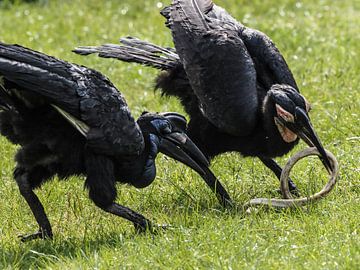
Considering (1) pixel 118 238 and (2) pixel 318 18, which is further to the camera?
(2) pixel 318 18

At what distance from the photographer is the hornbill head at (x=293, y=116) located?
232 inches

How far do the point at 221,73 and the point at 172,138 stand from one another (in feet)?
1.77

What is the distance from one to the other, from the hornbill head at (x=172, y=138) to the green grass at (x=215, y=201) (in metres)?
0.24

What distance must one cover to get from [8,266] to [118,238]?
0.67 metres

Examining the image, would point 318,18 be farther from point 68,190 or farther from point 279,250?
point 279,250

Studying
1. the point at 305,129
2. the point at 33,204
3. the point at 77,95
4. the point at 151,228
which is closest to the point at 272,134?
the point at 305,129

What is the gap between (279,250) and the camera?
495cm

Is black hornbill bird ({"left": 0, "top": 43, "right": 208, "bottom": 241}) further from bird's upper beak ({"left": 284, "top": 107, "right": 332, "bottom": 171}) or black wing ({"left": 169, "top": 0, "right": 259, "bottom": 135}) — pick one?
bird's upper beak ({"left": 284, "top": 107, "right": 332, "bottom": 171})

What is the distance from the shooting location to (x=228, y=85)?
6145 millimetres

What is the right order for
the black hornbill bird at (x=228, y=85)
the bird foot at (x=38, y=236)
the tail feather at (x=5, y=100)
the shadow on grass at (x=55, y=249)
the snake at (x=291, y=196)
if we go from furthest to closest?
the black hornbill bird at (x=228, y=85)
the snake at (x=291, y=196)
the bird foot at (x=38, y=236)
the tail feather at (x=5, y=100)
the shadow on grass at (x=55, y=249)

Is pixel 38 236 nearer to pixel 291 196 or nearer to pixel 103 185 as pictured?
pixel 103 185

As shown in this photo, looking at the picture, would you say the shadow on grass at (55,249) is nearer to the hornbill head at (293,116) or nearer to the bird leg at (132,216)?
the bird leg at (132,216)

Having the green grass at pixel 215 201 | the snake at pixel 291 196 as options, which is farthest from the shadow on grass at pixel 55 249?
the snake at pixel 291 196

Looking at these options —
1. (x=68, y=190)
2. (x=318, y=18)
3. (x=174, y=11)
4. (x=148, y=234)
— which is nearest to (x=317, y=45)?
(x=318, y=18)
